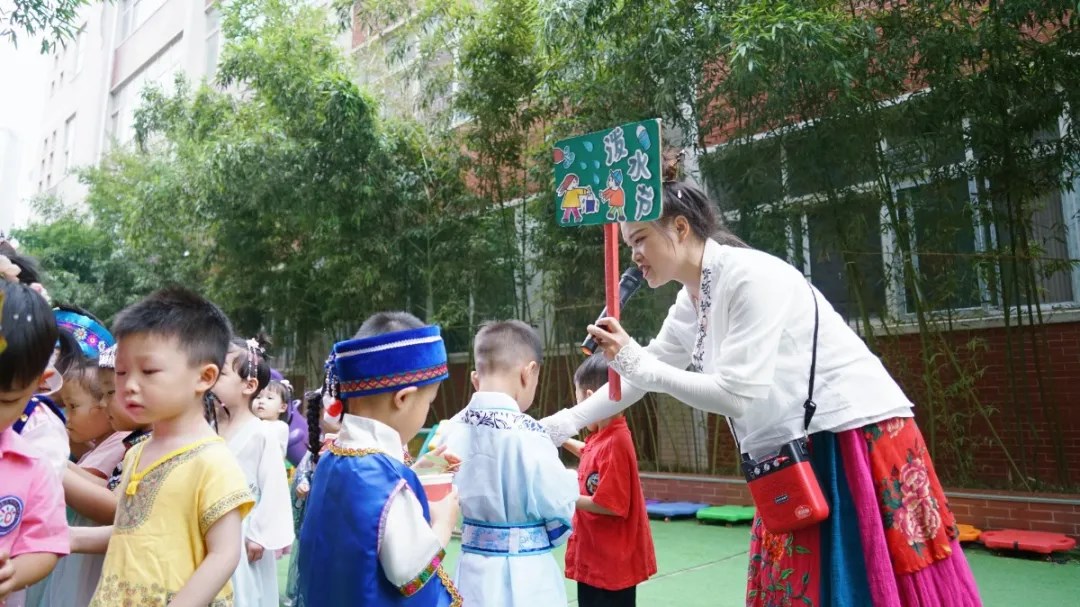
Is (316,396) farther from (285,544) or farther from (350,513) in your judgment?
(285,544)

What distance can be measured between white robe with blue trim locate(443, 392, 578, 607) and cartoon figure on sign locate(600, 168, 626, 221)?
0.69 metres

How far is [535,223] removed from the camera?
701 cm

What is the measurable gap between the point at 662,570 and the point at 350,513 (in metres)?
3.23

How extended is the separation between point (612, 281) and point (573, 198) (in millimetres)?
286

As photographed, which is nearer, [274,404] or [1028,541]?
[274,404]

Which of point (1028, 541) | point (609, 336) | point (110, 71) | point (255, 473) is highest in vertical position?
point (110, 71)

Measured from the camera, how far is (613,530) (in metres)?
2.81

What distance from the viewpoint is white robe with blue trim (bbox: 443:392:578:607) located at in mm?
2207

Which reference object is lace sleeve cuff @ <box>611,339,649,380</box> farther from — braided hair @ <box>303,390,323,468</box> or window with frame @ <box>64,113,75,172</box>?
window with frame @ <box>64,113,75,172</box>

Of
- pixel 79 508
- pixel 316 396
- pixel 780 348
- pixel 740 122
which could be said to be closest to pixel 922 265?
pixel 740 122

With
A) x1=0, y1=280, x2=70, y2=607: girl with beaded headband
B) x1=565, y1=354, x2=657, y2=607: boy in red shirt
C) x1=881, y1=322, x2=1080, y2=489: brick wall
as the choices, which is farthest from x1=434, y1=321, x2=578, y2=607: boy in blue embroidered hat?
x1=881, y1=322, x2=1080, y2=489: brick wall

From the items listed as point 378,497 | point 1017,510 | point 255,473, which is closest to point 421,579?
point 378,497

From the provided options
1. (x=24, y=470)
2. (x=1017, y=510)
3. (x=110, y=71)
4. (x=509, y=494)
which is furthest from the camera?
(x=110, y=71)

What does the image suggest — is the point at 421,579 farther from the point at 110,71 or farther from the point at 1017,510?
the point at 110,71
